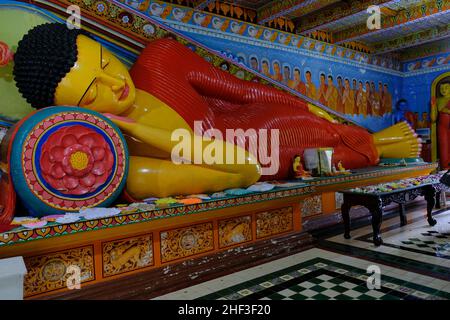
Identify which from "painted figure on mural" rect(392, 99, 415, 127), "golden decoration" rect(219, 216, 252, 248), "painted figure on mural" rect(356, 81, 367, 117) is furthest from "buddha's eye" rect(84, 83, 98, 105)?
"painted figure on mural" rect(392, 99, 415, 127)

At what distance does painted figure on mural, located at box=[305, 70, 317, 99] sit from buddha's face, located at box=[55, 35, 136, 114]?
3.79 m

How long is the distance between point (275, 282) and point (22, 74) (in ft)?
8.44

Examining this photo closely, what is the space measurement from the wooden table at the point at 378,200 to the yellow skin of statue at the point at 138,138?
1.15 metres

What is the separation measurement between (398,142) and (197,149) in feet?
13.2

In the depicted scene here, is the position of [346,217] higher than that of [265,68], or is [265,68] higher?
[265,68]

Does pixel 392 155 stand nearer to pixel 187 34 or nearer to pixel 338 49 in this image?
pixel 338 49

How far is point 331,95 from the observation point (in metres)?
6.79

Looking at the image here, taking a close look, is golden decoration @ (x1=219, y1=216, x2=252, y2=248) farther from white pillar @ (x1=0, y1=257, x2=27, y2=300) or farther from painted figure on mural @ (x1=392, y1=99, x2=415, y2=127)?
painted figure on mural @ (x1=392, y1=99, x2=415, y2=127)

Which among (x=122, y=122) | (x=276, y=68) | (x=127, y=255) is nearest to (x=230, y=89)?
(x=276, y=68)

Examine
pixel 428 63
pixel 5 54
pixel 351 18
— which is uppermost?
pixel 351 18

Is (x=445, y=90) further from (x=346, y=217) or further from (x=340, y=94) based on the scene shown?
(x=346, y=217)

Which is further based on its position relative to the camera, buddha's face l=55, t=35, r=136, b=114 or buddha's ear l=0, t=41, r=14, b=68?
buddha's ear l=0, t=41, r=14, b=68

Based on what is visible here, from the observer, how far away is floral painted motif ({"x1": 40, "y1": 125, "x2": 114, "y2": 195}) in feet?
8.24
